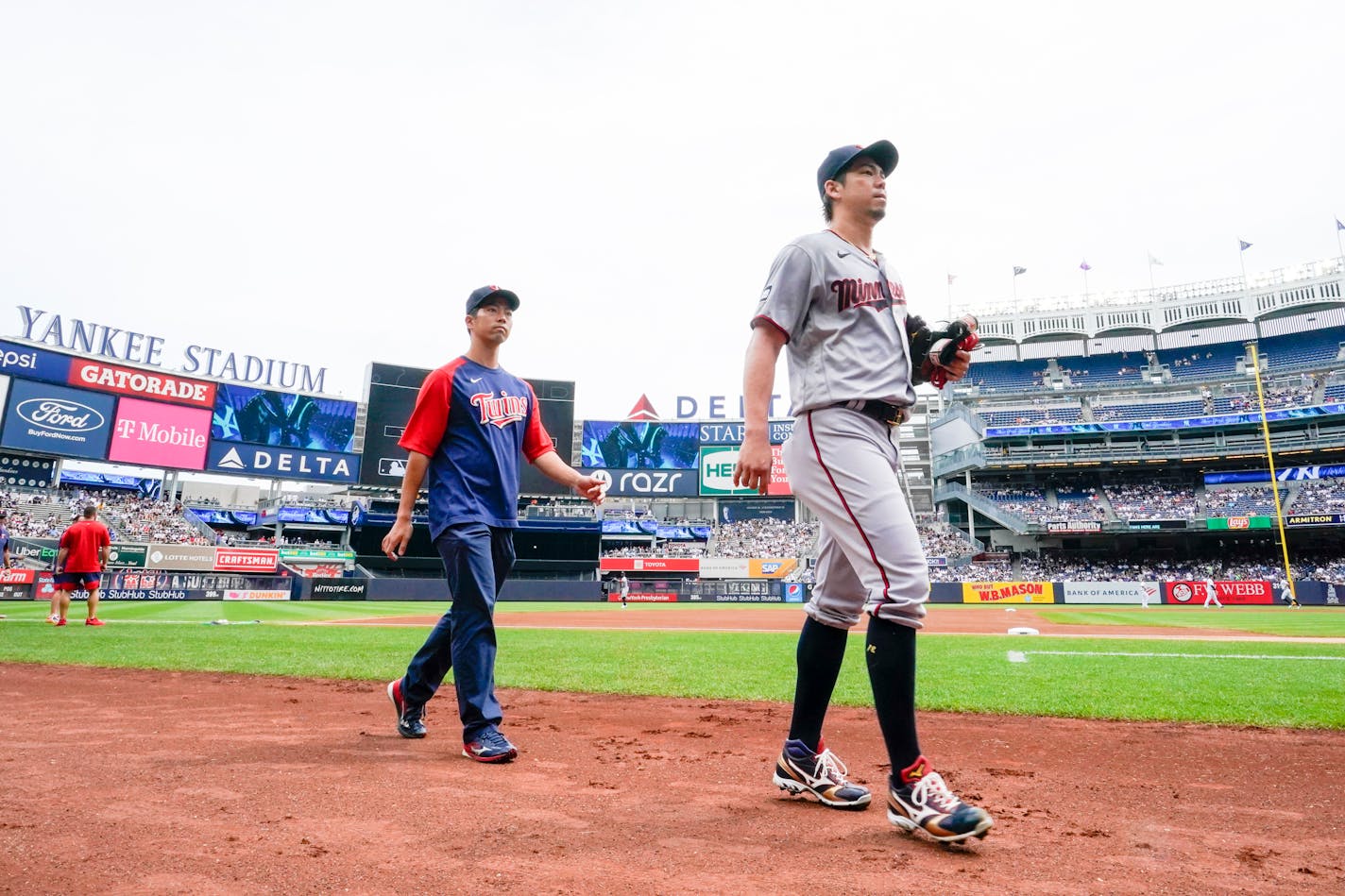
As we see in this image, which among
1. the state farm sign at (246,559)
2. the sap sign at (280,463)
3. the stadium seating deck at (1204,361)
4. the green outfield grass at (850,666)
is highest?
the stadium seating deck at (1204,361)

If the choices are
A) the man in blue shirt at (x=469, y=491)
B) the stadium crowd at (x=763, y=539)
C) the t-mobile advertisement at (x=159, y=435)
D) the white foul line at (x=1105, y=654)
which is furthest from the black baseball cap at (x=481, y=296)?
the t-mobile advertisement at (x=159, y=435)

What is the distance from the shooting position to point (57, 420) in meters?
35.8

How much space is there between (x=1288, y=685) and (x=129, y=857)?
6.74 m

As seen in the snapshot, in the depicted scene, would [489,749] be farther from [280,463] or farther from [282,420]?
[282,420]

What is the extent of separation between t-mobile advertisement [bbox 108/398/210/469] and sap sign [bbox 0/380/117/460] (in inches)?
23.3

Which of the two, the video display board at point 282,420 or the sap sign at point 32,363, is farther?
the video display board at point 282,420

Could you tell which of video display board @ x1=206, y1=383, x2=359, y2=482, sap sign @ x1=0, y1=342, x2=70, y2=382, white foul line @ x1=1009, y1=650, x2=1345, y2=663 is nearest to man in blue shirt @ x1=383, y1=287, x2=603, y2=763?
white foul line @ x1=1009, y1=650, x2=1345, y2=663

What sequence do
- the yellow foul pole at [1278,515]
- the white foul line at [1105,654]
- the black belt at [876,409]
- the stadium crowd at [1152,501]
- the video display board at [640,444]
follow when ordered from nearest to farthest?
1. the black belt at [876,409]
2. the white foul line at [1105,654]
3. the yellow foul pole at [1278,515]
4. the stadium crowd at [1152,501]
5. the video display board at [640,444]

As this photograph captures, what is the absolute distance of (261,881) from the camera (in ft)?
5.43

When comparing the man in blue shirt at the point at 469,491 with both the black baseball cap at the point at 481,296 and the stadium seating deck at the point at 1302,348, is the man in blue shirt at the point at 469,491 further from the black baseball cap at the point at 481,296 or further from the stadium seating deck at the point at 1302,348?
the stadium seating deck at the point at 1302,348

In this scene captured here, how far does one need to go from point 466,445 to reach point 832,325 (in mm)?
1794

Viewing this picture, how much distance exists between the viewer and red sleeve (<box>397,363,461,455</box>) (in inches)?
136

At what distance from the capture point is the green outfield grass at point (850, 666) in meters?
4.64

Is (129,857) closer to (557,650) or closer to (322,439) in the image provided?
(557,650)
